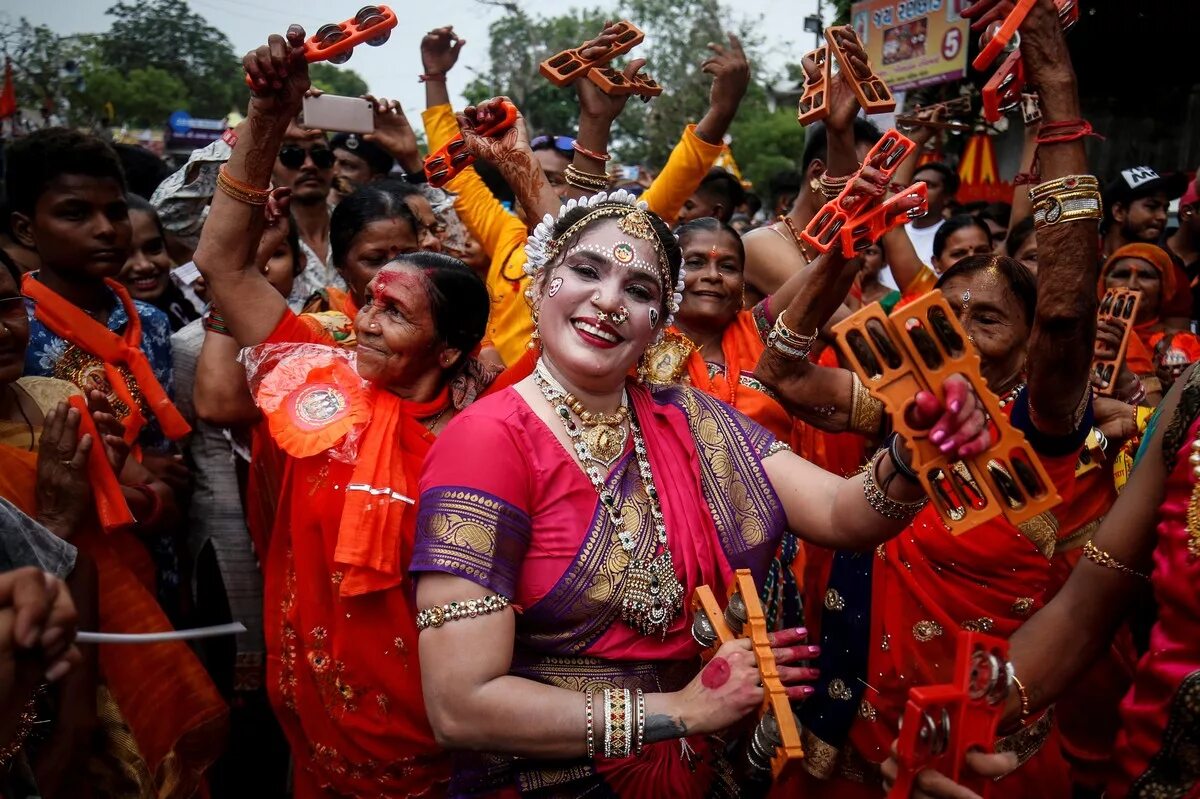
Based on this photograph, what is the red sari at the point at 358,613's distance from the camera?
2.41m

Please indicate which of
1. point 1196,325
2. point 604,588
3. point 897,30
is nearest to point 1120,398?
point 1196,325

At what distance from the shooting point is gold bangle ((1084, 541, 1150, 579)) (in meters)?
1.89

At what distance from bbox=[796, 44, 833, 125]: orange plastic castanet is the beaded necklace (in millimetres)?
1505

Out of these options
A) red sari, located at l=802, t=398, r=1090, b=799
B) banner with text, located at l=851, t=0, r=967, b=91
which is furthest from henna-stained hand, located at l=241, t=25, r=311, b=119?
banner with text, located at l=851, t=0, r=967, b=91

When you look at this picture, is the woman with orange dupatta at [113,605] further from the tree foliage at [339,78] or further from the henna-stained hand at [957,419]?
the tree foliage at [339,78]

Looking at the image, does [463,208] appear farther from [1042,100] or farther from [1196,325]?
[1196,325]

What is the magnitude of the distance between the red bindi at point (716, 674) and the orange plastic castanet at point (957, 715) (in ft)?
1.11

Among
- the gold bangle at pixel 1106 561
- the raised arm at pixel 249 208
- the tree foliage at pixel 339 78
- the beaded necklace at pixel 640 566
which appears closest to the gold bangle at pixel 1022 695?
the gold bangle at pixel 1106 561

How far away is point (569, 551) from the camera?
1.93 meters

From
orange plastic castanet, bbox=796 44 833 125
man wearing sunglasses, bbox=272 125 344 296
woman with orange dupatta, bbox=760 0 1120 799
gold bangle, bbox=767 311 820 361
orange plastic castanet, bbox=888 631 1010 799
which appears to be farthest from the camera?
man wearing sunglasses, bbox=272 125 344 296

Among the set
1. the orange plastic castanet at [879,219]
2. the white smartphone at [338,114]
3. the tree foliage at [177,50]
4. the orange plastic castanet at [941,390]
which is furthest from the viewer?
the tree foliage at [177,50]

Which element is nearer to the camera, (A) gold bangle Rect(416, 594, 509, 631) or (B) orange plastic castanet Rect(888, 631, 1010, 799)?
(B) orange plastic castanet Rect(888, 631, 1010, 799)

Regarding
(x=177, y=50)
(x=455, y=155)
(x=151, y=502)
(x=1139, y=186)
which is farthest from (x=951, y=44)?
(x=177, y=50)

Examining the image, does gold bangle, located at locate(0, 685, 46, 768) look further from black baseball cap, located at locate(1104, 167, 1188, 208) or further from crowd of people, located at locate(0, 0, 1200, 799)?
black baseball cap, located at locate(1104, 167, 1188, 208)
